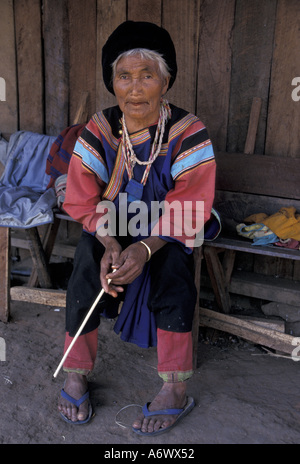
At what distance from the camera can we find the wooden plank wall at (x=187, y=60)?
299cm

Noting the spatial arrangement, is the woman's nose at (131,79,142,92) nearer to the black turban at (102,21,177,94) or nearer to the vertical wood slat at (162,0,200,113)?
the black turban at (102,21,177,94)

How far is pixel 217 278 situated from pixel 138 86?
4.04 feet

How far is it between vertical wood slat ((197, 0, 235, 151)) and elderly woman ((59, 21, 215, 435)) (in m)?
0.70

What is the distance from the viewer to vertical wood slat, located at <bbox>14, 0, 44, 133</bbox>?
12.0 ft

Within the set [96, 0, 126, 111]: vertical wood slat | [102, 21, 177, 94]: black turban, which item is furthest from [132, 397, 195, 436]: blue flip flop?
[96, 0, 126, 111]: vertical wood slat

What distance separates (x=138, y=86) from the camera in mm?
2381

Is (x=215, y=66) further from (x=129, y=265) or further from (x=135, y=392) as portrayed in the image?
(x=135, y=392)

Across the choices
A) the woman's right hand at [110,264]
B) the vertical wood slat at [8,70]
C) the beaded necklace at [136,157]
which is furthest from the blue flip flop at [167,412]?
the vertical wood slat at [8,70]

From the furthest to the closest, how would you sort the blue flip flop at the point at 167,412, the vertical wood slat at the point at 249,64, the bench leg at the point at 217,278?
the vertical wood slat at the point at 249,64 < the bench leg at the point at 217,278 < the blue flip flop at the point at 167,412

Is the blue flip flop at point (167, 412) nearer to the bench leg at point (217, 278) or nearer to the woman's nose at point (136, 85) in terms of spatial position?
the bench leg at point (217, 278)

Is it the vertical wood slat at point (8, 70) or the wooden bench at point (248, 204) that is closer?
the wooden bench at point (248, 204)

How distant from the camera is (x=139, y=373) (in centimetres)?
273

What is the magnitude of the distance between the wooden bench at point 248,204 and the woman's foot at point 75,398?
35.5 inches

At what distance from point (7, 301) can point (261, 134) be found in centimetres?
194
